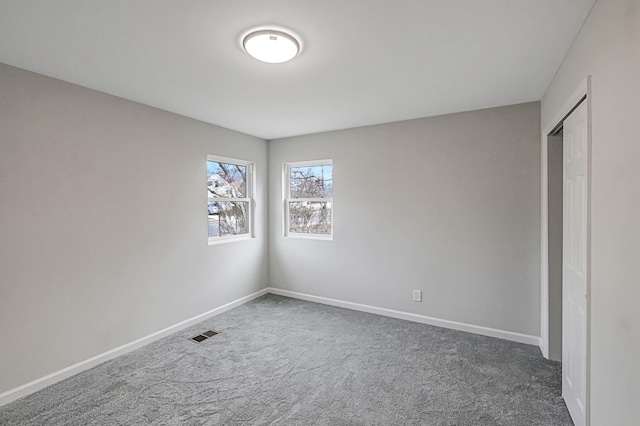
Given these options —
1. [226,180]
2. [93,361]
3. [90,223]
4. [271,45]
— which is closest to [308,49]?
[271,45]

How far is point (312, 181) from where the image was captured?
181 inches

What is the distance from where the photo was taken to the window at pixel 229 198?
401 centimetres

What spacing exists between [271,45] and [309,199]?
9.28 feet

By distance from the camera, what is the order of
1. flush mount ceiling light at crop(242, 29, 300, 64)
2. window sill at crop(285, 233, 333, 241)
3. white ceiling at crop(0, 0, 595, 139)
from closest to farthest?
white ceiling at crop(0, 0, 595, 139) < flush mount ceiling light at crop(242, 29, 300, 64) < window sill at crop(285, 233, 333, 241)

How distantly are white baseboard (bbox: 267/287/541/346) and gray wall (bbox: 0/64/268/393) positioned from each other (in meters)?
1.42

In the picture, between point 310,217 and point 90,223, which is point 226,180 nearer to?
point 310,217

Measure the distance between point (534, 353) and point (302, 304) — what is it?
2714 mm

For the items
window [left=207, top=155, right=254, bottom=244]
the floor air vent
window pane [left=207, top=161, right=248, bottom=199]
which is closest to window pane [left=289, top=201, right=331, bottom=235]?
window [left=207, top=155, right=254, bottom=244]

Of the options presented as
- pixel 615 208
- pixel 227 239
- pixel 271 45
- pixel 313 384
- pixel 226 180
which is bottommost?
pixel 313 384

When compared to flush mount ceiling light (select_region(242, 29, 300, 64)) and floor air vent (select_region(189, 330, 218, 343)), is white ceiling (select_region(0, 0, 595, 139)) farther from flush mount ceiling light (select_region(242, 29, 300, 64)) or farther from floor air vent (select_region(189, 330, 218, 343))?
floor air vent (select_region(189, 330, 218, 343))

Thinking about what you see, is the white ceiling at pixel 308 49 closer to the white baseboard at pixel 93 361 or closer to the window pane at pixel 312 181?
the window pane at pixel 312 181

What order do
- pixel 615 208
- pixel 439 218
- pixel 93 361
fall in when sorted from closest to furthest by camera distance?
pixel 615 208, pixel 93 361, pixel 439 218

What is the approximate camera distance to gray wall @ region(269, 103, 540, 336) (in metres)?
3.13

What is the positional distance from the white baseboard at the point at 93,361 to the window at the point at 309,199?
160 cm
